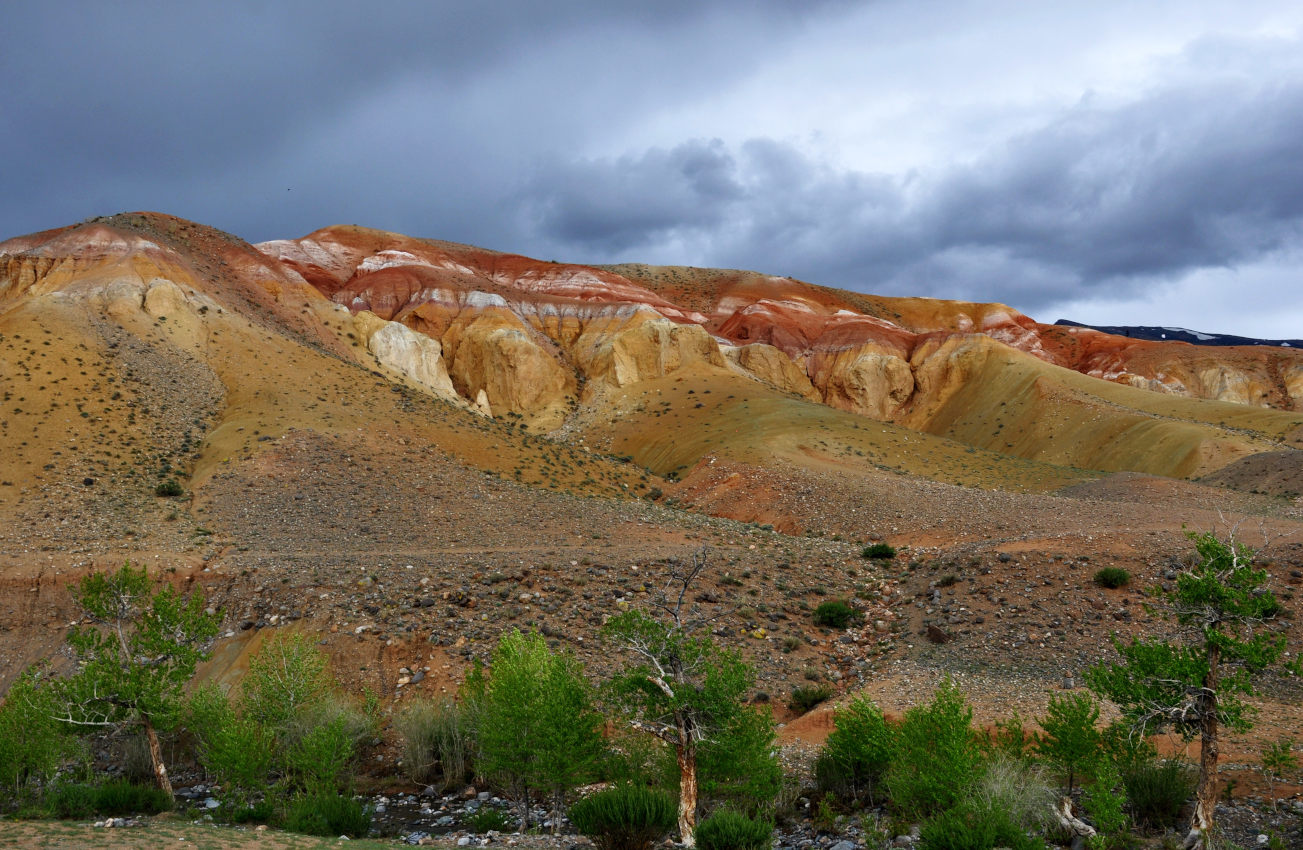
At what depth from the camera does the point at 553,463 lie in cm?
4875

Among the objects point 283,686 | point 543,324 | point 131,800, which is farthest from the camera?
point 543,324

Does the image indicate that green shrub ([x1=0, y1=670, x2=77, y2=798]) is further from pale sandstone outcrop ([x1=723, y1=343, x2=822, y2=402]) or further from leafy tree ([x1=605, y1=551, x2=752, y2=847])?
pale sandstone outcrop ([x1=723, y1=343, x2=822, y2=402])

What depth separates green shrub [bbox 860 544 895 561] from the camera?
113 ft

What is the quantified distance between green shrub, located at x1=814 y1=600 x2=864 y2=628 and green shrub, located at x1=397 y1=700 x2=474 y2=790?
13.2m

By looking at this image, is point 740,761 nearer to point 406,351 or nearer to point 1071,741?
point 1071,741

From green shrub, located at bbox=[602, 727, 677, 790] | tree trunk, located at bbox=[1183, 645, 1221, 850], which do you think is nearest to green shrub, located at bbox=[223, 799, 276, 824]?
green shrub, located at bbox=[602, 727, 677, 790]

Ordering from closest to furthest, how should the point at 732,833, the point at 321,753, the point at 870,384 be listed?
the point at 732,833 → the point at 321,753 → the point at 870,384

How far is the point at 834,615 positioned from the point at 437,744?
1428 centimetres

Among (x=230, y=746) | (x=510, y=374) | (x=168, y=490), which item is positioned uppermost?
(x=510, y=374)

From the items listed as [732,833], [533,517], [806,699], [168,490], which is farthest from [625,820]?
[168,490]

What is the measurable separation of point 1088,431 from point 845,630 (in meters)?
52.5

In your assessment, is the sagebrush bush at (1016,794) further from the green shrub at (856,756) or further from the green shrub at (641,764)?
the green shrub at (641,764)

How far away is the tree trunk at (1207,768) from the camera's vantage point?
1283cm

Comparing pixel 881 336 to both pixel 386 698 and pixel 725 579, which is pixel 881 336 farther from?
pixel 386 698
